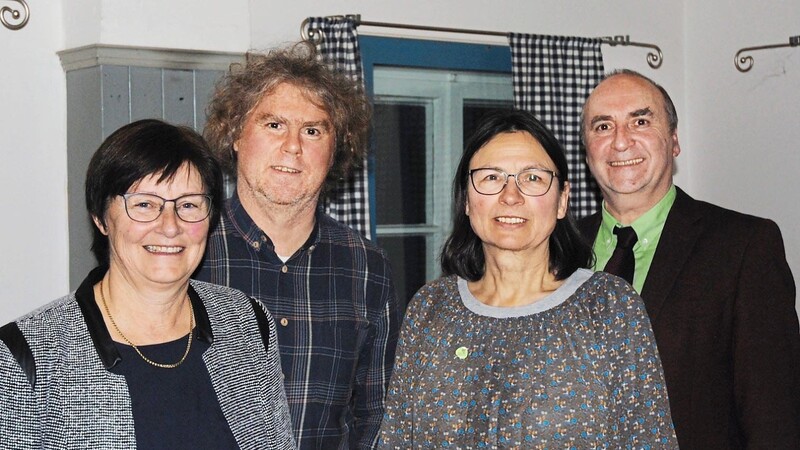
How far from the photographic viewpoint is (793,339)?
7.34 feet

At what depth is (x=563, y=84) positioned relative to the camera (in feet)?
13.4

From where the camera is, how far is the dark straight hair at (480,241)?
81.9 inches

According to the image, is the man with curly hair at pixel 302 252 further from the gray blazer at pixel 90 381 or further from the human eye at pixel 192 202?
the human eye at pixel 192 202

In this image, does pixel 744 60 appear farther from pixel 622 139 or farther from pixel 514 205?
pixel 514 205

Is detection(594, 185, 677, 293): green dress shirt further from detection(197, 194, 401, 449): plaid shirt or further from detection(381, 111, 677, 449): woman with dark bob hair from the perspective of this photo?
detection(197, 194, 401, 449): plaid shirt

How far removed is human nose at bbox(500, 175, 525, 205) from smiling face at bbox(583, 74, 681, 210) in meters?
0.49

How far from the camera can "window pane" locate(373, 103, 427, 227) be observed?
13.2 ft

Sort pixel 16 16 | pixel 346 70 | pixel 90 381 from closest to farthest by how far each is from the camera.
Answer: pixel 90 381
pixel 16 16
pixel 346 70

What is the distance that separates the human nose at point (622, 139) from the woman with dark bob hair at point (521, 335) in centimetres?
39

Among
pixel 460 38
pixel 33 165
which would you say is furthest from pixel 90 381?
pixel 460 38

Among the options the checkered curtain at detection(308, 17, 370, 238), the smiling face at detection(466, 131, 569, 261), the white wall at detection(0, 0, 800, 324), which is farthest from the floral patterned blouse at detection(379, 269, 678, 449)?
the white wall at detection(0, 0, 800, 324)

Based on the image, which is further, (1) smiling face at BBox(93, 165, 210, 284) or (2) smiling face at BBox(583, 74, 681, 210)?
(2) smiling face at BBox(583, 74, 681, 210)

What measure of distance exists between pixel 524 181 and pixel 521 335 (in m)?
0.30

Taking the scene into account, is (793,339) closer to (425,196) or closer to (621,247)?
(621,247)
